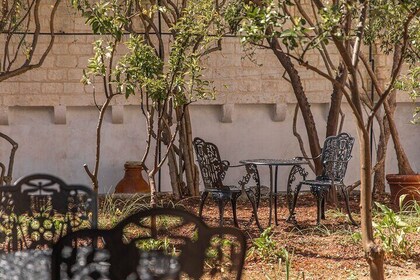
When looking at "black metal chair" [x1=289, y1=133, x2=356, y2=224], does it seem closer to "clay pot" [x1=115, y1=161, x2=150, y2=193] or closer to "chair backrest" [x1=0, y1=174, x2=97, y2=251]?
"clay pot" [x1=115, y1=161, x2=150, y2=193]

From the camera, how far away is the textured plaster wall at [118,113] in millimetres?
13695

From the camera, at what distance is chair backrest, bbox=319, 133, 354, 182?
426 inches

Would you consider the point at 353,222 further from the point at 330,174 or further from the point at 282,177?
the point at 282,177

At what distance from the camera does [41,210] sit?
536cm

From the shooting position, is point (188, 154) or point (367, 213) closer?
point (367, 213)

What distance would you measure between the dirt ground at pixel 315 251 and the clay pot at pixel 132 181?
5.51ft

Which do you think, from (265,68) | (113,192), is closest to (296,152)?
(265,68)

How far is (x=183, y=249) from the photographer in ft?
12.5

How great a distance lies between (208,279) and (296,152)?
10757mm

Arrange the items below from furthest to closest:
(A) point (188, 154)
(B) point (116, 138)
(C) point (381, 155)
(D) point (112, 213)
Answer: (B) point (116, 138), (C) point (381, 155), (A) point (188, 154), (D) point (112, 213)

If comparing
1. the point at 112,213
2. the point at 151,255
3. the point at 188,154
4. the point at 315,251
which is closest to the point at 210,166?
the point at 112,213

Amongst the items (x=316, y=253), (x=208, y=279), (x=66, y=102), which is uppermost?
(x=66, y=102)

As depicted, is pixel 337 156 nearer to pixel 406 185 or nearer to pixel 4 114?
pixel 406 185

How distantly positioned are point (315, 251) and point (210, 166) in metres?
1.62
